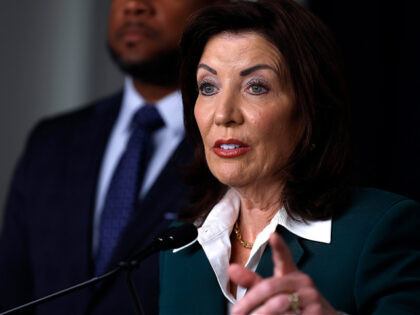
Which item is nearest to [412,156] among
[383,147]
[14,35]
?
[383,147]

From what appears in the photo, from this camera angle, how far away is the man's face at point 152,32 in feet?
6.26

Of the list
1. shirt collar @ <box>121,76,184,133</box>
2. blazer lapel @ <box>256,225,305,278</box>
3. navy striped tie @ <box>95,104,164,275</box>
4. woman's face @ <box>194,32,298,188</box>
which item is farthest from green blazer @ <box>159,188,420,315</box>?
shirt collar @ <box>121,76,184,133</box>

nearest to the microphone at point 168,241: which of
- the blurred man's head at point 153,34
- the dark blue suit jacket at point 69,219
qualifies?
the dark blue suit jacket at point 69,219

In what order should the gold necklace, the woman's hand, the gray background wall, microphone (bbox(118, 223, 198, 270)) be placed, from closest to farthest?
the woman's hand < microphone (bbox(118, 223, 198, 270)) < the gold necklace < the gray background wall

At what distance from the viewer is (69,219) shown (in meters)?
1.86

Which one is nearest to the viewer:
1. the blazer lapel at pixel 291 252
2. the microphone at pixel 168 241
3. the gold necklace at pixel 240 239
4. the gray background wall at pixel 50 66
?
the microphone at pixel 168 241

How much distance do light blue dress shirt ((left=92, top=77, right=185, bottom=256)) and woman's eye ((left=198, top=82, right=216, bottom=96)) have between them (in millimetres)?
550

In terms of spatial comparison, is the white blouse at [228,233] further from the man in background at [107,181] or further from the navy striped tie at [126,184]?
the navy striped tie at [126,184]

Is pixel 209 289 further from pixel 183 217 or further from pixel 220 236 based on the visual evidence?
pixel 183 217

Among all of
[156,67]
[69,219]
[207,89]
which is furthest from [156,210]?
[207,89]

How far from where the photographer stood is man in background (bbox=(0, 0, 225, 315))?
175 centimetres

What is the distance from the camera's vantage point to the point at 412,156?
1.76 metres

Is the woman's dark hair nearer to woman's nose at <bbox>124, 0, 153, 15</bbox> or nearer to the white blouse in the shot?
the white blouse

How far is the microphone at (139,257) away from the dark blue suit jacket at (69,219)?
0.56 m
